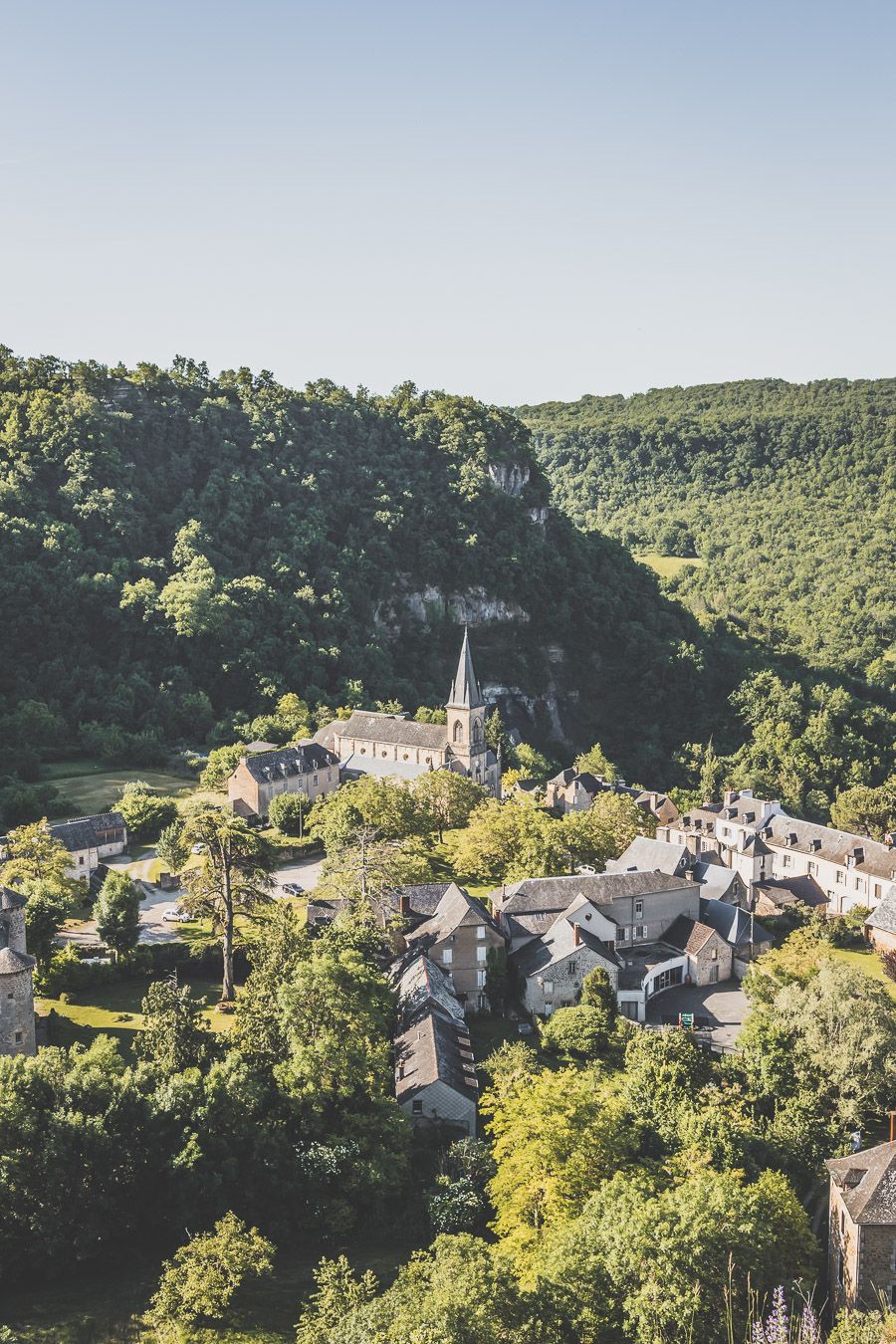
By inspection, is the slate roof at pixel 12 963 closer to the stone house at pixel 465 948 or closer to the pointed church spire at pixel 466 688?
the stone house at pixel 465 948

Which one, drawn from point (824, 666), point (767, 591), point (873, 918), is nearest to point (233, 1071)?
point (873, 918)

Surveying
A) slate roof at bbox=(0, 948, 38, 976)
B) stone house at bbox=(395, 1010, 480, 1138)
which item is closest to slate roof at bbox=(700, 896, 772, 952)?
stone house at bbox=(395, 1010, 480, 1138)

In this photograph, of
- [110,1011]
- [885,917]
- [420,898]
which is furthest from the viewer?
[885,917]

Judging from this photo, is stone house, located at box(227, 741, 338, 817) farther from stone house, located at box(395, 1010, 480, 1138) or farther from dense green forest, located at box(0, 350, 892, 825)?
stone house, located at box(395, 1010, 480, 1138)

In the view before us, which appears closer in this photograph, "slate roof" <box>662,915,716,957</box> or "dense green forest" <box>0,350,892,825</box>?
"slate roof" <box>662,915,716,957</box>

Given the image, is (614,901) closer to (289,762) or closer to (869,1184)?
(869,1184)

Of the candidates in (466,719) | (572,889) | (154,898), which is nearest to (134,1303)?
(572,889)
